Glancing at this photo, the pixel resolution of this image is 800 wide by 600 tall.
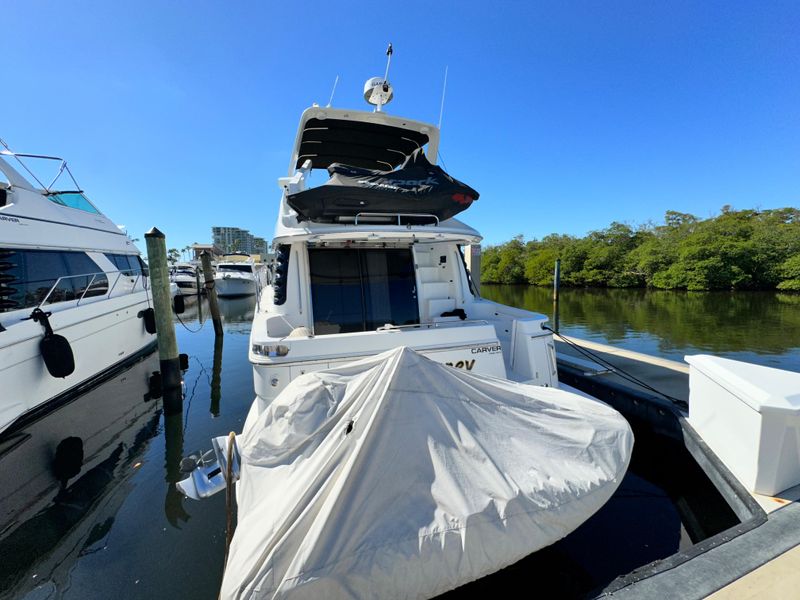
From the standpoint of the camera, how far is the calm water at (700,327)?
9.48 meters

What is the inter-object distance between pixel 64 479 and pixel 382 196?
15.9 ft

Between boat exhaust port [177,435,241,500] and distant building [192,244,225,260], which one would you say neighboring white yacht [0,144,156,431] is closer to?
boat exhaust port [177,435,241,500]

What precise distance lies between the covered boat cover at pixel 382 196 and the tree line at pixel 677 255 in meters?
31.1

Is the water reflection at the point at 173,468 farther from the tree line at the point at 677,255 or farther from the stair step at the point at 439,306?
the tree line at the point at 677,255

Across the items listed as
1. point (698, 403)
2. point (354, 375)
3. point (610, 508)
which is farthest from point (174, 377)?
point (698, 403)

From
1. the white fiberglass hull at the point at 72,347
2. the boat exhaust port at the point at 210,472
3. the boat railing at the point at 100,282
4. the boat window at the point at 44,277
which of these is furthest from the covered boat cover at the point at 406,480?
the boat railing at the point at 100,282

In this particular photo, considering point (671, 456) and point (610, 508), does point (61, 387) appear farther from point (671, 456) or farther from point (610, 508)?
point (671, 456)

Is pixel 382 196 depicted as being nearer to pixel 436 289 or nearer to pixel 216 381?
pixel 436 289

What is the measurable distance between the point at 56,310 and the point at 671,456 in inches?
355

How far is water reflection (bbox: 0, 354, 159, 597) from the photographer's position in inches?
118

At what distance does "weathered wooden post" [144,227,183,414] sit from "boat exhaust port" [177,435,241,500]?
374 centimetres

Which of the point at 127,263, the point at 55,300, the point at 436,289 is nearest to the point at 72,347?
the point at 55,300

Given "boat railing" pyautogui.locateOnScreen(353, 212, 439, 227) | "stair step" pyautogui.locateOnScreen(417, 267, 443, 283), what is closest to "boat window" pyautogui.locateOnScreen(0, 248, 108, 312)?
"boat railing" pyautogui.locateOnScreen(353, 212, 439, 227)

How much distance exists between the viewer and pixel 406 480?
176 cm
